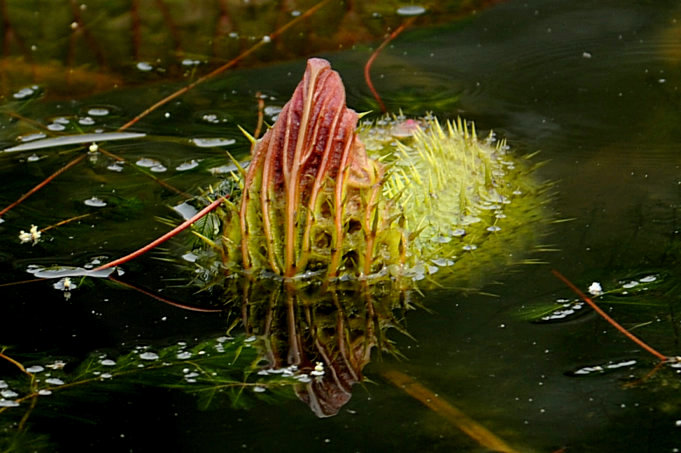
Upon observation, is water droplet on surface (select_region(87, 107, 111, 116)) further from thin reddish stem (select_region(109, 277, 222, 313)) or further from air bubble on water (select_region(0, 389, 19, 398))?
air bubble on water (select_region(0, 389, 19, 398))

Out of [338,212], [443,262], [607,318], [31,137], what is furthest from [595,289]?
[31,137]

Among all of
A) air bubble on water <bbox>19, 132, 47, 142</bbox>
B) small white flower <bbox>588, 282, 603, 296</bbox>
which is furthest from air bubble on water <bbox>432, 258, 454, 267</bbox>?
air bubble on water <bbox>19, 132, 47, 142</bbox>

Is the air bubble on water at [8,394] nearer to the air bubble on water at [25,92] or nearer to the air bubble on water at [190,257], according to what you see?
the air bubble on water at [190,257]

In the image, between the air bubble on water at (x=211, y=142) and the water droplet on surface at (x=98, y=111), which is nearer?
the air bubble on water at (x=211, y=142)

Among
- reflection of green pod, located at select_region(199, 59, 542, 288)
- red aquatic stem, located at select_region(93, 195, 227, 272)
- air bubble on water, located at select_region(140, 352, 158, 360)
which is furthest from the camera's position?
red aquatic stem, located at select_region(93, 195, 227, 272)

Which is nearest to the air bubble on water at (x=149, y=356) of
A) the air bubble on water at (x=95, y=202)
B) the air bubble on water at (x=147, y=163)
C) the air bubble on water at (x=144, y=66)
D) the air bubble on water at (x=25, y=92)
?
the air bubble on water at (x=95, y=202)

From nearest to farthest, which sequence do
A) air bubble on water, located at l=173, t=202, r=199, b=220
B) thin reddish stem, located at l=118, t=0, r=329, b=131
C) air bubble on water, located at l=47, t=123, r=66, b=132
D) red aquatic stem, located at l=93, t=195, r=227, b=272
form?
red aquatic stem, located at l=93, t=195, r=227, b=272 < air bubble on water, located at l=173, t=202, r=199, b=220 < air bubble on water, located at l=47, t=123, r=66, b=132 < thin reddish stem, located at l=118, t=0, r=329, b=131

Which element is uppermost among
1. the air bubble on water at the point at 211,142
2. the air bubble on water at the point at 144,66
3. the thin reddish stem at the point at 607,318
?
the air bubble on water at the point at 144,66
